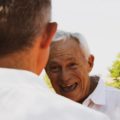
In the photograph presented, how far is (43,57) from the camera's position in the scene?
1.94 metres

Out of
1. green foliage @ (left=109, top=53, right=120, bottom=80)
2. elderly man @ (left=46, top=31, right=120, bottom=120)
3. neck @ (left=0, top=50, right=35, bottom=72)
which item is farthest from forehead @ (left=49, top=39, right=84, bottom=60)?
green foliage @ (left=109, top=53, right=120, bottom=80)

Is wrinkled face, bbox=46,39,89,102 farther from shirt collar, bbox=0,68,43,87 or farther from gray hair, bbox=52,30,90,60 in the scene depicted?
shirt collar, bbox=0,68,43,87

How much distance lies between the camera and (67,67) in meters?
4.60

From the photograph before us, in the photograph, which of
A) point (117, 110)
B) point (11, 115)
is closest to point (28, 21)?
point (11, 115)

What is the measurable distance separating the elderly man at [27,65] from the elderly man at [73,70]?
245cm

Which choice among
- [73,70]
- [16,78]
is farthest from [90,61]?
[16,78]

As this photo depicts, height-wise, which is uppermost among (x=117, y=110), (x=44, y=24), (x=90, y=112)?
(x=44, y=24)


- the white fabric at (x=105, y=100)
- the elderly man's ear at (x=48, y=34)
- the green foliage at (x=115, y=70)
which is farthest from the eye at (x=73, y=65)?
the green foliage at (x=115, y=70)

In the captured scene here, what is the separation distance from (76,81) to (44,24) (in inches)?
105

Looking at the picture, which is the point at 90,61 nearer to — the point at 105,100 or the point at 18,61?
the point at 105,100

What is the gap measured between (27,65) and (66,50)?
2725 millimetres

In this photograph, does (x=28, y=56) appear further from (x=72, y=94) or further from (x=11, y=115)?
(x=72, y=94)

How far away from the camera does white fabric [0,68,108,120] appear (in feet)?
5.12

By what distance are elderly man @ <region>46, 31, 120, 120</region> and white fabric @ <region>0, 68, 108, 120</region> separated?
2.72m
